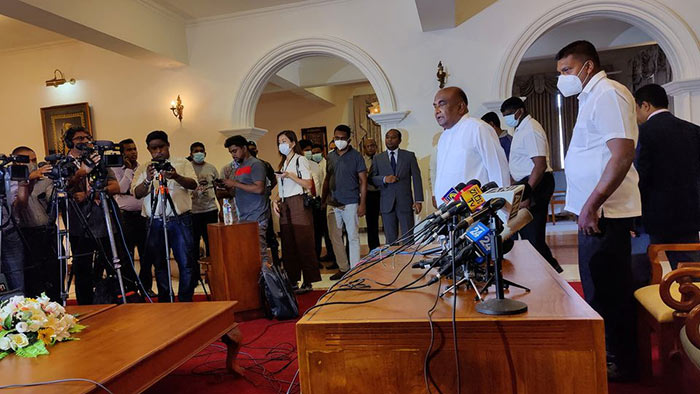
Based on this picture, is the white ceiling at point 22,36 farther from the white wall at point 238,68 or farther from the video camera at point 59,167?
the video camera at point 59,167

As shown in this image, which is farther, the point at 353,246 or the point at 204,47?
the point at 204,47

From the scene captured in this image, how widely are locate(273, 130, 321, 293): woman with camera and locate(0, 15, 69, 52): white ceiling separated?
13.2ft

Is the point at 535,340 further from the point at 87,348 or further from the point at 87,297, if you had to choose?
the point at 87,297

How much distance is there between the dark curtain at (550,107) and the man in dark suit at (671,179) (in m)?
7.57

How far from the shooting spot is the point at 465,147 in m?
2.47

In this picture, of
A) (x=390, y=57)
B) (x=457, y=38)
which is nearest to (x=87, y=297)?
(x=390, y=57)

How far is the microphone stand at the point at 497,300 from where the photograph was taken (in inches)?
43.2

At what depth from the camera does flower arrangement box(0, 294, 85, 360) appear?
1791 millimetres

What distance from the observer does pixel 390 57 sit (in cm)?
539

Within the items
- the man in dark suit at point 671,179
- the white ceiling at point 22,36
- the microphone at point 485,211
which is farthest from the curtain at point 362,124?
the microphone at point 485,211

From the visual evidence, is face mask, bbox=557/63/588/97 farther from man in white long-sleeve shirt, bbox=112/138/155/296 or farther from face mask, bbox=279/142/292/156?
man in white long-sleeve shirt, bbox=112/138/155/296

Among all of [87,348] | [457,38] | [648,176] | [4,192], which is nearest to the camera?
[87,348]

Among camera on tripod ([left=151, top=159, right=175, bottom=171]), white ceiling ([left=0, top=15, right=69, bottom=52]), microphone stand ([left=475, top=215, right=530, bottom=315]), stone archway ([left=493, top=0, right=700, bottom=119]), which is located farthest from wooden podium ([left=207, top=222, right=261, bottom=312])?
white ceiling ([left=0, top=15, right=69, bottom=52])

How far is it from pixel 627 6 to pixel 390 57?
8.01 ft
